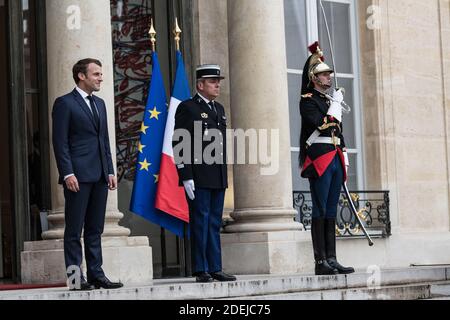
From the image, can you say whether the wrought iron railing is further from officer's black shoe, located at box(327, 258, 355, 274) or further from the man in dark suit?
the man in dark suit

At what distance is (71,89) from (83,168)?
231 centimetres

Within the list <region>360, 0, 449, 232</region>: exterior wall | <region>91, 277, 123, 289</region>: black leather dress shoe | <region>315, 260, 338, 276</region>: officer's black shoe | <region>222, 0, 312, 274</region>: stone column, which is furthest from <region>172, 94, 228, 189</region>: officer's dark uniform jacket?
<region>360, 0, 449, 232</region>: exterior wall

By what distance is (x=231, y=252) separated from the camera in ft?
42.7

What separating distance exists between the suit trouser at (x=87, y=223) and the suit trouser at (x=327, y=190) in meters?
2.24

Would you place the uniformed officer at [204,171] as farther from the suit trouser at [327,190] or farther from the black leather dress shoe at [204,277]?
the suit trouser at [327,190]

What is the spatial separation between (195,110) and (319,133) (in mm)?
1244

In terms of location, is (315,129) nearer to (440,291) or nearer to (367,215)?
(440,291)

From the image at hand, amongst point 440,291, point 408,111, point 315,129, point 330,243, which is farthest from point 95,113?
point 408,111

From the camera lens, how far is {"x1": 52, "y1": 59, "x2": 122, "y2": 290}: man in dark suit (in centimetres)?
911

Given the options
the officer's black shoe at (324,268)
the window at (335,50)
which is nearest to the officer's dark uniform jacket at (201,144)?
the officer's black shoe at (324,268)

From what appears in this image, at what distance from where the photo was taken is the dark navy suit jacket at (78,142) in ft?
29.8
